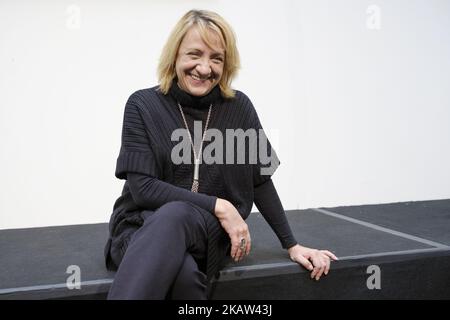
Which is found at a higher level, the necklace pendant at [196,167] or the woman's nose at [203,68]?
the woman's nose at [203,68]

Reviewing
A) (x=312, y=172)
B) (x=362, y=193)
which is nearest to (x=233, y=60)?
(x=312, y=172)

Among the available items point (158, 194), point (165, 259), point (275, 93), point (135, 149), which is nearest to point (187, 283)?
point (165, 259)

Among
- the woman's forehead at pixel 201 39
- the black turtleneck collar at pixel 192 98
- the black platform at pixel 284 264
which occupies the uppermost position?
the woman's forehead at pixel 201 39

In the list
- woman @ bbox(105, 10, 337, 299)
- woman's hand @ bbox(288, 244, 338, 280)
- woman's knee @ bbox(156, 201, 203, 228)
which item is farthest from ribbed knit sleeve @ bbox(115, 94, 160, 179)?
woman's hand @ bbox(288, 244, 338, 280)

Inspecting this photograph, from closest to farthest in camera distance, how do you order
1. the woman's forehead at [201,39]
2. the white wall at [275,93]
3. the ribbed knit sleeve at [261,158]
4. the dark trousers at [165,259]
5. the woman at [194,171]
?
the dark trousers at [165,259] → the woman at [194,171] → the woman's forehead at [201,39] → the ribbed knit sleeve at [261,158] → the white wall at [275,93]

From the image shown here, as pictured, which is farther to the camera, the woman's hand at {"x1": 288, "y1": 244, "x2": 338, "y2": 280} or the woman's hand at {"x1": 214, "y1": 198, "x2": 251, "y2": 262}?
the woman's hand at {"x1": 288, "y1": 244, "x2": 338, "y2": 280}

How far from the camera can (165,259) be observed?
0.68 m

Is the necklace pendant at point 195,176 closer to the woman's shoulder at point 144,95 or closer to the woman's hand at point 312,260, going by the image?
the woman's shoulder at point 144,95

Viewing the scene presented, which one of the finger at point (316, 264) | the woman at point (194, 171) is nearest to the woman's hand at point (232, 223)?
the woman at point (194, 171)

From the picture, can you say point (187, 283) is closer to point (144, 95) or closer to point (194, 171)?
point (194, 171)

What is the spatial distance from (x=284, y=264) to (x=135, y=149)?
452mm

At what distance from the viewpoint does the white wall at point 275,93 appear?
163cm

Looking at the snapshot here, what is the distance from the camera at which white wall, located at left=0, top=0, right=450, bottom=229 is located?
163cm

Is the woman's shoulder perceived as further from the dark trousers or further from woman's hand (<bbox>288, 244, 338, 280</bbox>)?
woman's hand (<bbox>288, 244, 338, 280</bbox>)
